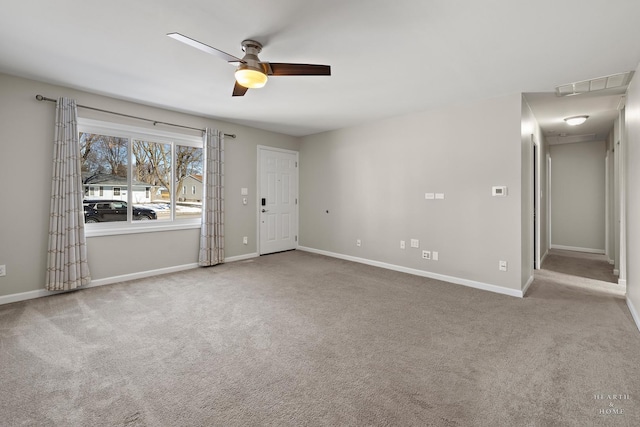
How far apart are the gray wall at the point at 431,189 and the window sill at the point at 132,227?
8.55ft

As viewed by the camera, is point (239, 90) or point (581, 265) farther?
point (581, 265)

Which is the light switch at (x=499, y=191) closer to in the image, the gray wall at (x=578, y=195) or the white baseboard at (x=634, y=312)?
the white baseboard at (x=634, y=312)

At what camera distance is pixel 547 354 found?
2297 millimetres

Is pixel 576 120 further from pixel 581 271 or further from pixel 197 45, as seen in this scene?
pixel 197 45

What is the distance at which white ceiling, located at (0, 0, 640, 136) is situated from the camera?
2.06m

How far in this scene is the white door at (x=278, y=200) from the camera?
593cm

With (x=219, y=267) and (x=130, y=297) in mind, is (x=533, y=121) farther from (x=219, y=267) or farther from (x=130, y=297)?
(x=130, y=297)

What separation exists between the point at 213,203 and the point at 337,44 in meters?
3.40

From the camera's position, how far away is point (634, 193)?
3.01 m

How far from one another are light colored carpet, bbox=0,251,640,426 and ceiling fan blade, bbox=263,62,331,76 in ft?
7.41

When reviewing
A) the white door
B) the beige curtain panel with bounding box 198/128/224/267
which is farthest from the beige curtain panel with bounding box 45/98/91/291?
the white door

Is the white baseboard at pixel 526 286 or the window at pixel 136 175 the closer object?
the white baseboard at pixel 526 286

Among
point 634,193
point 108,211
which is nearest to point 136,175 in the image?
point 108,211

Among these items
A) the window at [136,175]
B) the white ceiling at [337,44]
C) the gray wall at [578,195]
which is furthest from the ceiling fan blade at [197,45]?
the gray wall at [578,195]
